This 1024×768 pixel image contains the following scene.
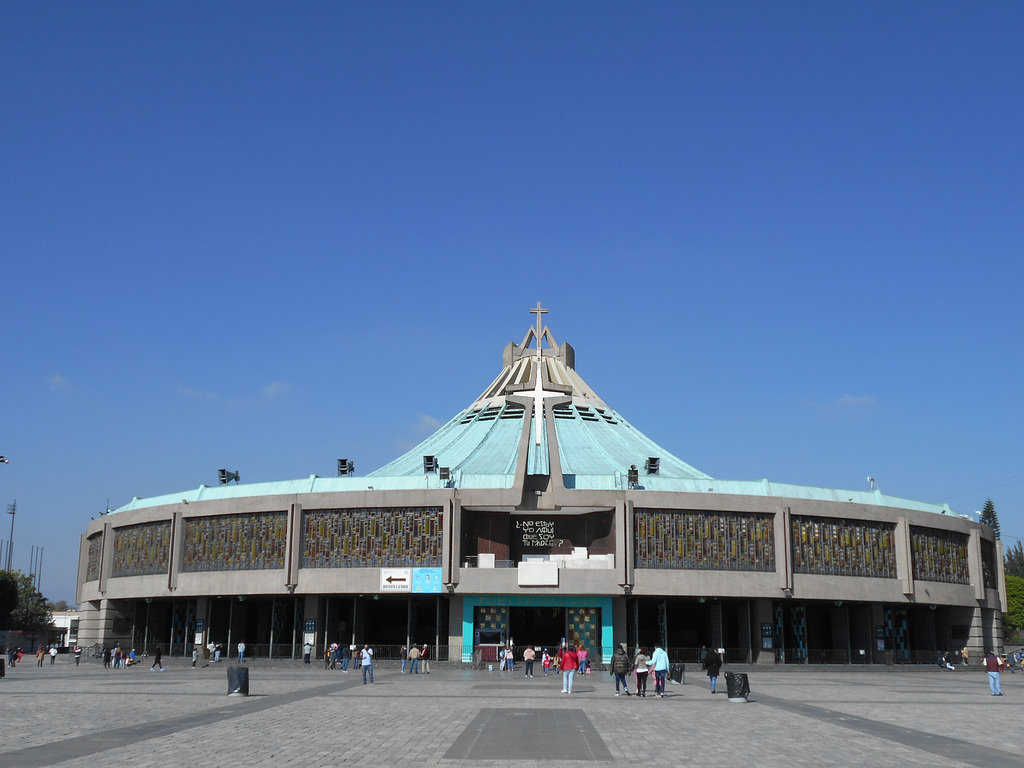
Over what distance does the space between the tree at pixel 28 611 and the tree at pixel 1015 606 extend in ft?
328

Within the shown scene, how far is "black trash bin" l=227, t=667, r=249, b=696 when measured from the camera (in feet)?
89.4

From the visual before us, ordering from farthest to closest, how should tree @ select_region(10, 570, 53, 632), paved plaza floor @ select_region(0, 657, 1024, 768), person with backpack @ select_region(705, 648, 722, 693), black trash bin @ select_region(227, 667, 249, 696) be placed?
tree @ select_region(10, 570, 53, 632) < person with backpack @ select_region(705, 648, 722, 693) < black trash bin @ select_region(227, 667, 249, 696) < paved plaza floor @ select_region(0, 657, 1024, 768)

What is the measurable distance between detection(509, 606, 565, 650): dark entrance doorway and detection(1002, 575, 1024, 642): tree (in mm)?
70842

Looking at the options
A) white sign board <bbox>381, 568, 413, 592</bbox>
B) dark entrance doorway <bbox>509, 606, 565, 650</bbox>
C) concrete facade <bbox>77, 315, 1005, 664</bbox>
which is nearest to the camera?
white sign board <bbox>381, 568, 413, 592</bbox>

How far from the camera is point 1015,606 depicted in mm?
107188

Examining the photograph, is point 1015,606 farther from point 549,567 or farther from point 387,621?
point 387,621

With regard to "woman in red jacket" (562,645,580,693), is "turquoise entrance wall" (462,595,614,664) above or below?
above

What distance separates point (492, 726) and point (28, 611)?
93.9 metres

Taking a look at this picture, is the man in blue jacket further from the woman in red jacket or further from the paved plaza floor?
the woman in red jacket

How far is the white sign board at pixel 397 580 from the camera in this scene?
52469 millimetres

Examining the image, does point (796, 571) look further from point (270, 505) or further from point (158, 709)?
point (158, 709)

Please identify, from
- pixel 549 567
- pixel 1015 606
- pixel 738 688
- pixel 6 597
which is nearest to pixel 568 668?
pixel 738 688

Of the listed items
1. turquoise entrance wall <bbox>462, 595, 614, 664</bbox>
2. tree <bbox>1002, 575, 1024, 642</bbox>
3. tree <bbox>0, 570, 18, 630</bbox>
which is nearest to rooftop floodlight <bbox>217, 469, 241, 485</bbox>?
turquoise entrance wall <bbox>462, 595, 614, 664</bbox>

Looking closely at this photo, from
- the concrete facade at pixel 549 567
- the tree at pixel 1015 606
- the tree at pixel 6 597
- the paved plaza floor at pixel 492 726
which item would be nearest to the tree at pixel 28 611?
the tree at pixel 6 597
